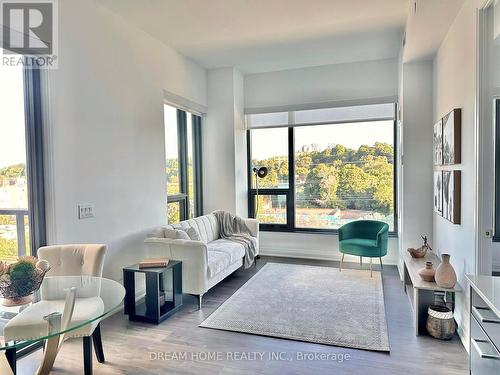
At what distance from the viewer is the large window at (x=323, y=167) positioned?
5230 mm

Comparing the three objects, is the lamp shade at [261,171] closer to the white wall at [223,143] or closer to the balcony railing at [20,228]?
the white wall at [223,143]

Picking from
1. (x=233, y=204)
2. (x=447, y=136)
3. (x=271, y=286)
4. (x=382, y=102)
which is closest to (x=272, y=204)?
(x=233, y=204)

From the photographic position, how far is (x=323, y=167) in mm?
5570

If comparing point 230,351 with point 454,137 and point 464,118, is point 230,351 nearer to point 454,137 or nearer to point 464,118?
point 454,137

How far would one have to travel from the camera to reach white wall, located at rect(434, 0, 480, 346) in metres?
2.54

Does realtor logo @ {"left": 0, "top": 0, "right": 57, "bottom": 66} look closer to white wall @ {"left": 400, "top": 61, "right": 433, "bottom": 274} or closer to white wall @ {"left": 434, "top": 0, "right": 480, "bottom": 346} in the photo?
white wall @ {"left": 434, "top": 0, "right": 480, "bottom": 346}

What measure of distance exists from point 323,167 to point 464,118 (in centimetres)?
285

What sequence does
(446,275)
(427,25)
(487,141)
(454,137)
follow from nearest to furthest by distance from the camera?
1. (487,141)
2. (446,275)
3. (454,137)
4. (427,25)

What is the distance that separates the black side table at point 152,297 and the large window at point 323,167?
8.94 feet

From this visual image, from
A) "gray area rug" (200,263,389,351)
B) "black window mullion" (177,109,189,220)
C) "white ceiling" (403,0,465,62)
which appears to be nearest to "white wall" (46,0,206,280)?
"black window mullion" (177,109,189,220)

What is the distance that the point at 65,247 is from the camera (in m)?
2.52

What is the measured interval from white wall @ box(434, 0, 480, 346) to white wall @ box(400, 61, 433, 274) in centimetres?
67

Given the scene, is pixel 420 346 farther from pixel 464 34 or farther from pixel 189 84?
pixel 189 84

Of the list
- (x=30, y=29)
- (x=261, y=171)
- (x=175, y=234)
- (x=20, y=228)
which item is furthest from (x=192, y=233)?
(x=30, y=29)
